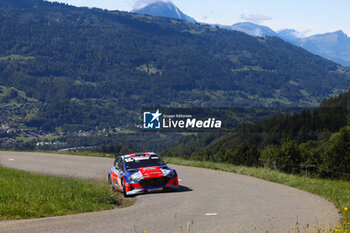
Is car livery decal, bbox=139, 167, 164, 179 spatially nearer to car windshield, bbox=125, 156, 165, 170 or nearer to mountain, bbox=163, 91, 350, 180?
car windshield, bbox=125, 156, 165, 170

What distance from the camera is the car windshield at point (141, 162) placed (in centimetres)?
1916

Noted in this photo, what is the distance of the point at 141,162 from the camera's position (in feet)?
64.0

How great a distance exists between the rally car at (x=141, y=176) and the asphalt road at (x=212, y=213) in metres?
0.43

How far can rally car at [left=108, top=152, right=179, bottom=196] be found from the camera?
17.7 m

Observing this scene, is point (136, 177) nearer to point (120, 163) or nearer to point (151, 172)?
point (151, 172)

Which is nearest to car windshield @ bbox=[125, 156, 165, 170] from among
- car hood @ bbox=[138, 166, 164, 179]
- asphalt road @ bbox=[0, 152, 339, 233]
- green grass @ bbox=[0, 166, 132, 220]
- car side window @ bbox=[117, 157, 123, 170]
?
car side window @ bbox=[117, 157, 123, 170]

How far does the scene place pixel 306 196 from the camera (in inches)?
671

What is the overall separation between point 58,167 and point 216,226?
19.5 m

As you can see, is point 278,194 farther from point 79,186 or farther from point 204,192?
point 79,186

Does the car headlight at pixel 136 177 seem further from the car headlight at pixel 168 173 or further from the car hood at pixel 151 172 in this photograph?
the car headlight at pixel 168 173

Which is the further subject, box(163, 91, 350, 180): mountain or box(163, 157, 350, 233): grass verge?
box(163, 91, 350, 180): mountain

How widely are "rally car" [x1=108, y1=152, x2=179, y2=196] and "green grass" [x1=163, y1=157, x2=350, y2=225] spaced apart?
5546mm

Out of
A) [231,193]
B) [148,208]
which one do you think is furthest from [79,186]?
[231,193]

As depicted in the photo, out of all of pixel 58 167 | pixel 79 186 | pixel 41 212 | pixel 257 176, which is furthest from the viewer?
pixel 58 167
